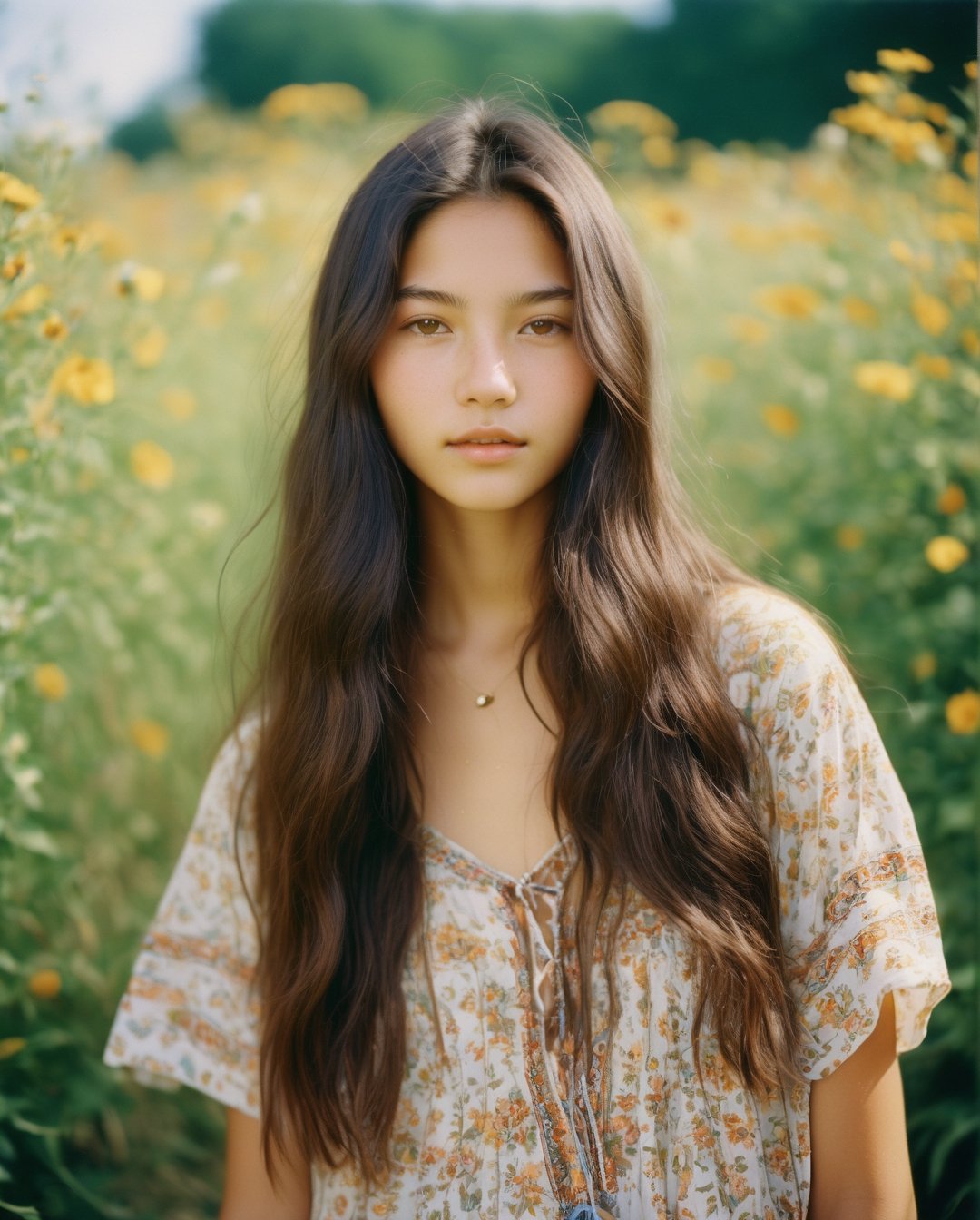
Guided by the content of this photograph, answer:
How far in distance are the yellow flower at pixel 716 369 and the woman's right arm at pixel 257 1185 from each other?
1.53 meters

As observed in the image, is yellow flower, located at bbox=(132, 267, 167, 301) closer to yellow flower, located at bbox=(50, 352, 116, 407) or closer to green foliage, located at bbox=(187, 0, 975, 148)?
yellow flower, located at bbox=(50, 352, 116, 407)

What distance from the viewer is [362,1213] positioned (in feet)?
4.19

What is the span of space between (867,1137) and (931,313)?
1153 millimetres

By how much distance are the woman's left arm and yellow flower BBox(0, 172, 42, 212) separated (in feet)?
4.25

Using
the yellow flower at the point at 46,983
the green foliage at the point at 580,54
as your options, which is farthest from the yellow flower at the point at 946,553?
the green foliage at the point at 580,54

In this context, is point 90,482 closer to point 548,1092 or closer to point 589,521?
point 589,521

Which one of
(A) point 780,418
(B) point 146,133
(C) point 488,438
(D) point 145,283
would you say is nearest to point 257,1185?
(C) point 488,438

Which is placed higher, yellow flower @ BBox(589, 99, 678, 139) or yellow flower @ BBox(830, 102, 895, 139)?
yellow flower @ BBox(589, 99, 678, 139)

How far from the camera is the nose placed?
3.71 ft

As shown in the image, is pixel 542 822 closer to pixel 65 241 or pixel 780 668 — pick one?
pixel 780 668

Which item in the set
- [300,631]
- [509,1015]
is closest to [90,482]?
[300,631]

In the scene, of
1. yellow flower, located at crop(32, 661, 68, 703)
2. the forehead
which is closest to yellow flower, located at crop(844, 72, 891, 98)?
the forehead

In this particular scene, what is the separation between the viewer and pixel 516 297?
116 centimetres

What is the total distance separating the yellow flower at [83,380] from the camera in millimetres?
1384
